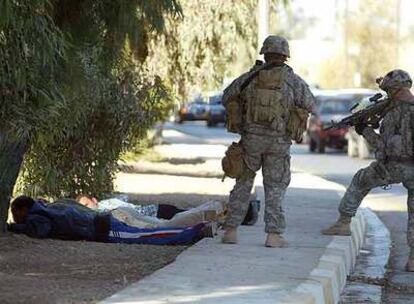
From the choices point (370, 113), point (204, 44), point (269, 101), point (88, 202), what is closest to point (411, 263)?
point (370, 113)

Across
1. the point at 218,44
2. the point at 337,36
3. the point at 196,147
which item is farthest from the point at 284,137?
the point at 337,36

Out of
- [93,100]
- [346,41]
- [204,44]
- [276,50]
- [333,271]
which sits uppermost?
[346,41]

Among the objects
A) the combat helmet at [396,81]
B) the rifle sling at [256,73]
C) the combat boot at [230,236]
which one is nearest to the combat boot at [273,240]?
the combat boot at [230,236]

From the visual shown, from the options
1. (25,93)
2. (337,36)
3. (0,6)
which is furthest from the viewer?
(337,36)

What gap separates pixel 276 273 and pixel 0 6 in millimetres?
3084

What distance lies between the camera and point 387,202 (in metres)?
17.3

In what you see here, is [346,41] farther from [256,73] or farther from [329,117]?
[256,73]

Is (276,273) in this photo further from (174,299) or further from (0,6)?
(0,6)

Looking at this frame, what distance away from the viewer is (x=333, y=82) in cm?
6844

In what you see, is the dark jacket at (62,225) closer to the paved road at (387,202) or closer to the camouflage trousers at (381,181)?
A: the camouflage trousers at (381,181)

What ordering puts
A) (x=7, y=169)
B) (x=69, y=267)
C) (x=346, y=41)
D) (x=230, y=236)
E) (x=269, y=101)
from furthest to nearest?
(x=346, y=41)
(x=7, y=169)
(x=230, y=236)
(x=269, y=101)
(x=69, y=267)

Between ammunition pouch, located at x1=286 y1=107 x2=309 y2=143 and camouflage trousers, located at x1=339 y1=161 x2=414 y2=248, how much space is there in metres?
1.11

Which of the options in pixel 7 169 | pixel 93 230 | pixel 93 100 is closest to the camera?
pixel 7 169

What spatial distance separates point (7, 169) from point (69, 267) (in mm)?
1649
